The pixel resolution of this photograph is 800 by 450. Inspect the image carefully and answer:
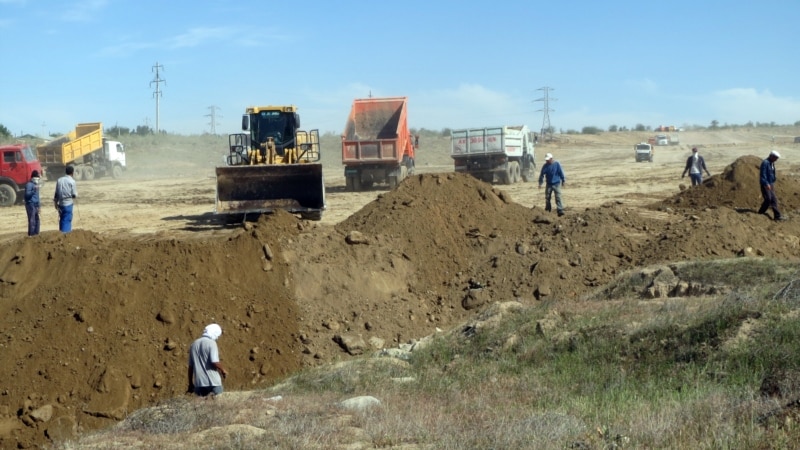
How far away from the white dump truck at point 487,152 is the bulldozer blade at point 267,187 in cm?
1420

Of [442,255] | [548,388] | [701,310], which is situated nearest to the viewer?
[548,388]

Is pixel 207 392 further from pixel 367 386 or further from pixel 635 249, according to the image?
pixel 635 249

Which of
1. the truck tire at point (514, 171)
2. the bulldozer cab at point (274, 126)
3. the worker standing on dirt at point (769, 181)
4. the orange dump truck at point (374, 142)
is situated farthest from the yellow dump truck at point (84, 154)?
the worker standing on dirt at point (769, 181)

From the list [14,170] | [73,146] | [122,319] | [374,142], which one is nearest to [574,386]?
[122,319]

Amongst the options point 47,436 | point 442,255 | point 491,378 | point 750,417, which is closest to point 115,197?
point 442,255

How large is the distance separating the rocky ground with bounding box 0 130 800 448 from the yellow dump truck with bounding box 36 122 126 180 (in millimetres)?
23086

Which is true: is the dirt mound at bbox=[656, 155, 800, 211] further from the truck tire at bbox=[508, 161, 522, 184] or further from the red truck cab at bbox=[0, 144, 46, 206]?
the red truck cab at bbox=[0, 144, 46, 206]

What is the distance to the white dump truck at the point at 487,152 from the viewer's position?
33.6 m

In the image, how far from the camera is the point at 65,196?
17156 mm

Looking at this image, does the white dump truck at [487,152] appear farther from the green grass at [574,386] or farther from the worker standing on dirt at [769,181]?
the green grass at [574,386]

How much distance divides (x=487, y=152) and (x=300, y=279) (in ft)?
67.3

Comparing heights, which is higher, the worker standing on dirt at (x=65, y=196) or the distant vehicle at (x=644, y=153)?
the distant vehicle at (x=644, y=153)

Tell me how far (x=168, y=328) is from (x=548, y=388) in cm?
570

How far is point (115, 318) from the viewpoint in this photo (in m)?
12.4
